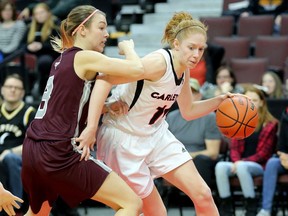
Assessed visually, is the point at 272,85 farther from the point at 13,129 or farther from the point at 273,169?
the point at 13,129

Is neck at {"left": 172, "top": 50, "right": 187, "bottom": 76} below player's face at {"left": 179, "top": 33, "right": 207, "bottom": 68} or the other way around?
below

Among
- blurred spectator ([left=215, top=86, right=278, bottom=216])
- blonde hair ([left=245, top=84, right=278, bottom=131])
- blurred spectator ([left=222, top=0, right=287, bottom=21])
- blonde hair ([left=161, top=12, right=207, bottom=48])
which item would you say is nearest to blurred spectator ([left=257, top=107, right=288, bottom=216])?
blurred spectator ([left=215, top=86, right=278, bottom=216])

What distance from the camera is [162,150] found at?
539cm

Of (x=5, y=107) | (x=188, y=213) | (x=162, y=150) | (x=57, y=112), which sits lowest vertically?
(x=188, y=213)

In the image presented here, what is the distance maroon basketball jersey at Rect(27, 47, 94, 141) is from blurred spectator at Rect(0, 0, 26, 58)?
5446 mm

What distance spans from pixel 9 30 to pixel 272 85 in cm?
358

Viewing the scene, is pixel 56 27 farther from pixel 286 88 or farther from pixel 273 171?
pixel 273 171

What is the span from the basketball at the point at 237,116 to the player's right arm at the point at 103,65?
34.6 inches

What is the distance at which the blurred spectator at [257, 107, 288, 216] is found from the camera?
7543mm

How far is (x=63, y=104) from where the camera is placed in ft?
15.9

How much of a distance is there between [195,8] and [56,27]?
2.47 meters

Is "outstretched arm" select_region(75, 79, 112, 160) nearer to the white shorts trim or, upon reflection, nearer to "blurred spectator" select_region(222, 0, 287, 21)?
the white shorts trim

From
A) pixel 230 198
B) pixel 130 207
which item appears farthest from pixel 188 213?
pixel 130 207

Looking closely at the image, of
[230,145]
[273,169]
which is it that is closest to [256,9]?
[230,145]
